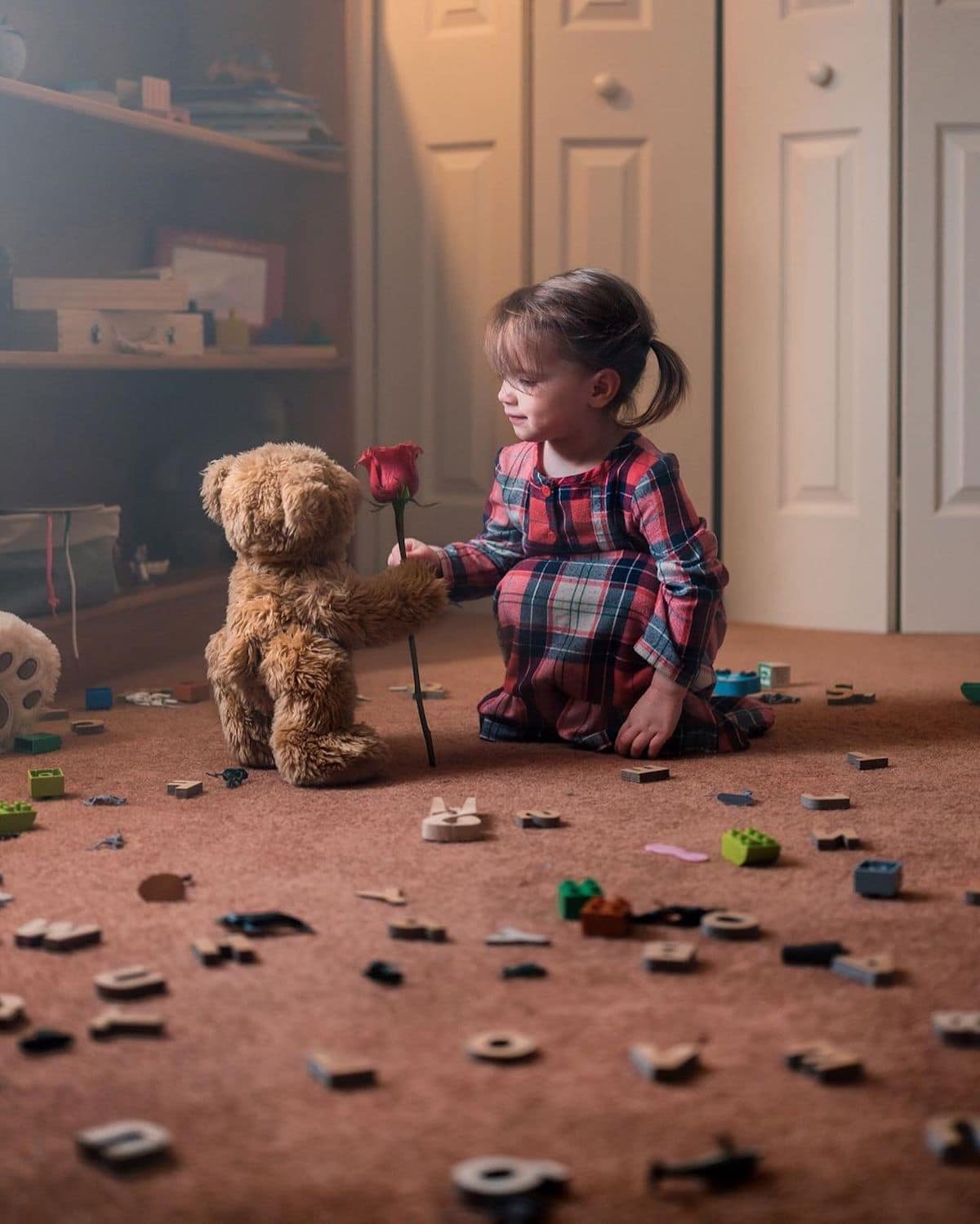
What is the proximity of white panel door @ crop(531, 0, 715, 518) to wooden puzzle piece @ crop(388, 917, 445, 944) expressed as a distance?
1766 mm

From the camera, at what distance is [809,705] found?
6.79 feet

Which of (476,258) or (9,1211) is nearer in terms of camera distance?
(9,1211)

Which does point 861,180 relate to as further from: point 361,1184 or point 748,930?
point 361,1184

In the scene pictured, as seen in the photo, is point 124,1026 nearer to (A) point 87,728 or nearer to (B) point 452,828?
(B) point 452,828

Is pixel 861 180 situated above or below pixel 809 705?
above

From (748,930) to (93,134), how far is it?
1933 mm

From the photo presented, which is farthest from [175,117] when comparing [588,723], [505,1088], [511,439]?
[505,1088]

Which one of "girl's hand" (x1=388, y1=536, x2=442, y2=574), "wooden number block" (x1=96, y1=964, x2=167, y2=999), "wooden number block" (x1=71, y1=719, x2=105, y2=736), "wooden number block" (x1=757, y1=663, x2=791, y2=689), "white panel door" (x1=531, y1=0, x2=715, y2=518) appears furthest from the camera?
"white panel door" (x1=531, y1=0, x2=715, y2=518)

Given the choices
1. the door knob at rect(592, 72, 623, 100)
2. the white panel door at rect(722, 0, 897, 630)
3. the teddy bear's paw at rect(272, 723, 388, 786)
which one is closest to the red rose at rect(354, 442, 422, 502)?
the teddy bear's paw at rect(272, 723, 388, 786)

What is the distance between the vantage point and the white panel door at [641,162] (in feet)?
8.98

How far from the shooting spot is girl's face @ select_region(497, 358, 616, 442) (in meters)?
1.77

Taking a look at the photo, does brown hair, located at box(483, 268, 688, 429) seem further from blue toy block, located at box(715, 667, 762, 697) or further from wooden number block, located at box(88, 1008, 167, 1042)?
wooden number block, located at box(88, 1008, 167, 1042)

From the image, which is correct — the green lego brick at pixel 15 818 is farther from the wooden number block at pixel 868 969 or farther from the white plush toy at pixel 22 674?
the wooden number block at pixel 868 969

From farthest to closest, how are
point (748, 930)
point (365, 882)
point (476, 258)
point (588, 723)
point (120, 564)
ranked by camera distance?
point (476, 258) → point (120, 564) → point (588, 723) → point (365, 882) → point (748, 930)
